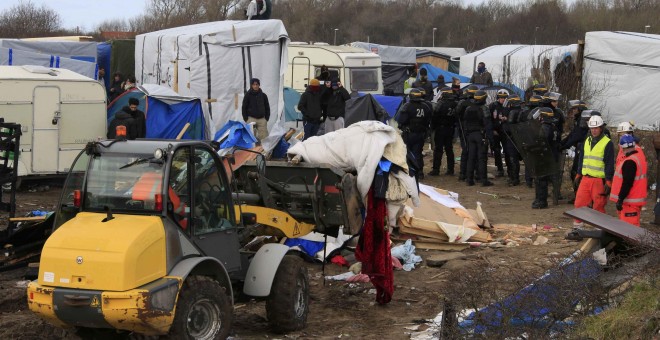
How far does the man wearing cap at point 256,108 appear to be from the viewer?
19.4m

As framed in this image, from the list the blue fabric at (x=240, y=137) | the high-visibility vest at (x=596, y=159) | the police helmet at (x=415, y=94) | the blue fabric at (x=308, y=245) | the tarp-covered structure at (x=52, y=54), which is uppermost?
the tarp-covered structure at (x=52, y=54)

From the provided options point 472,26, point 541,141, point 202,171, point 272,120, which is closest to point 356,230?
point 202,171

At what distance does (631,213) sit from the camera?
12.1m

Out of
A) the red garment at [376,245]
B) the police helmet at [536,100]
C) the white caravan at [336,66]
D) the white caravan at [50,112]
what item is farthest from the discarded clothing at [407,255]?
the white caravan at [336,66]

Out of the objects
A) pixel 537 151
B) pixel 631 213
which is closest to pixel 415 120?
pixel 537 151

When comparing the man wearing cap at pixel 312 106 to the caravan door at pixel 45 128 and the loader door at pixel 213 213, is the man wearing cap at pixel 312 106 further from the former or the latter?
the loader door at pixel 213 213

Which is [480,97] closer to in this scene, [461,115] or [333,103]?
[461,115]

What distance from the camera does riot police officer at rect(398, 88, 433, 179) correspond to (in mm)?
18703

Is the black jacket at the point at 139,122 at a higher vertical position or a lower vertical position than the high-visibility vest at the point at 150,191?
lower

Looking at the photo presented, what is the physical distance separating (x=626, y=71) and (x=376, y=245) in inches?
761

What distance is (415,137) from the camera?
62.0 feet

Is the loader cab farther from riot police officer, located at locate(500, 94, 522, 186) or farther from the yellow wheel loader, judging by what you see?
riot police officer, located at locate(500, 94, 522, 186)

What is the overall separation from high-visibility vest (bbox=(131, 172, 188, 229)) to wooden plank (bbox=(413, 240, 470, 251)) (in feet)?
20.4

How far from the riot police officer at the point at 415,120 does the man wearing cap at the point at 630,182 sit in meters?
6.94
